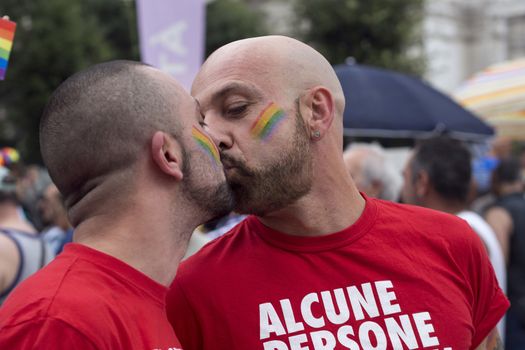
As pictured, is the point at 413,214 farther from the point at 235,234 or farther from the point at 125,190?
the point at 125,190

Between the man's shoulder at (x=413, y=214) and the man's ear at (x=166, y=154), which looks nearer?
the man's ear at (x=166, y=154)

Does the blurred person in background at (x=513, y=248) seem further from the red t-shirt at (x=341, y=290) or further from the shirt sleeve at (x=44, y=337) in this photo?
the shirt sleeve at (x=44, y=337)

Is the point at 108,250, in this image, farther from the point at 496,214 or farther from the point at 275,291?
the point at 496,214

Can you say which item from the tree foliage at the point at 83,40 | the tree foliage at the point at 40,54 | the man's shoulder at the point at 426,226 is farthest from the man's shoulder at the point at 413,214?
the tree foliage at the point at 40,54

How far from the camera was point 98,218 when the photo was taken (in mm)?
1693

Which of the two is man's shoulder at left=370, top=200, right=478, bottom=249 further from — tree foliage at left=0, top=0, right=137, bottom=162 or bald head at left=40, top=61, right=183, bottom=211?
tree foliage at left=0, top=0, right=137, bottom=162

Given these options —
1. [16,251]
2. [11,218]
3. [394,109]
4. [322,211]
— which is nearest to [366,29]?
[394,109]

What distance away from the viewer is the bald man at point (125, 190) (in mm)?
1562

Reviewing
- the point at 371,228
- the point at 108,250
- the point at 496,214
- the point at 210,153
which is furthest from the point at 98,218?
the point at 496,214

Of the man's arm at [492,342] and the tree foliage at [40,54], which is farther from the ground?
the man's arm at [492,342]

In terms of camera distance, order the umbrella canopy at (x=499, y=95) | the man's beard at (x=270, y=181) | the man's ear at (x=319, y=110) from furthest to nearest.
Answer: the umbrella canopy at (x=499, y=95), the man's ear at (x=319, y=110), the man's beard at (x=270, y=181)

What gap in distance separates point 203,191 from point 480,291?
3.11ft

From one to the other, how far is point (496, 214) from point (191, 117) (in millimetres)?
3511

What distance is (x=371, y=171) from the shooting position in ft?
15.1
